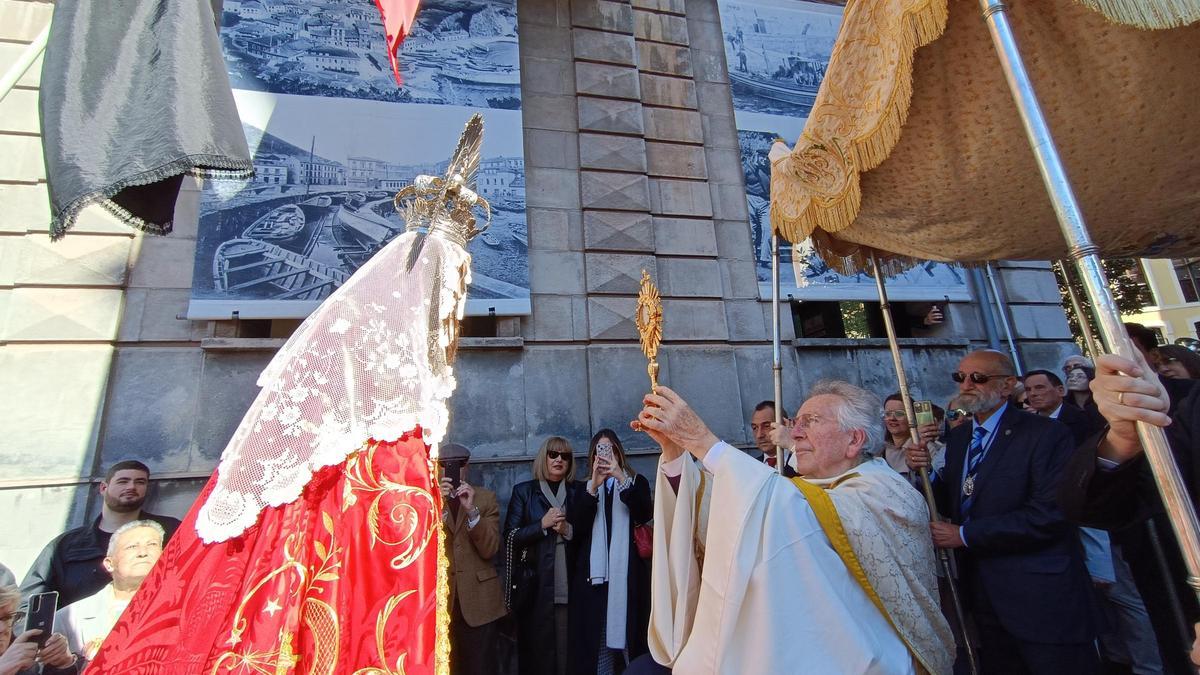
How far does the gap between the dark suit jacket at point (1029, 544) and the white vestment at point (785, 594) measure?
96cm

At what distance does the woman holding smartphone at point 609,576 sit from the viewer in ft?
12.5

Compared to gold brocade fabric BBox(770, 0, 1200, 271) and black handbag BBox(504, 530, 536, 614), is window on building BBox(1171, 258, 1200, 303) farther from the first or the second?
black handbag BBox(504, 530, 536, 614)

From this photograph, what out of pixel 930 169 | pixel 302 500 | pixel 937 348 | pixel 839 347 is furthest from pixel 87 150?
pixel 937 348

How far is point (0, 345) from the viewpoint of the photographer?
4.78m

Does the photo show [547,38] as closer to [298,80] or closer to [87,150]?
[298,80]

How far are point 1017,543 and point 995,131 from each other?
1895mm

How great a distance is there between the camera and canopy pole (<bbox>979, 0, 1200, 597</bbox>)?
1583 millimetres

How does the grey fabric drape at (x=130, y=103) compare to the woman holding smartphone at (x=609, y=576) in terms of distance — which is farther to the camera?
the woman holding smartphone at (x=609, y=576)

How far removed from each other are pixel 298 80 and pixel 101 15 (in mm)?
4145

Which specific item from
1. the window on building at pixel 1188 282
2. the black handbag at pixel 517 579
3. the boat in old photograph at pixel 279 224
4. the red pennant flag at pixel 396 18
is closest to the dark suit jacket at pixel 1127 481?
the black handbag at pixel 517 579

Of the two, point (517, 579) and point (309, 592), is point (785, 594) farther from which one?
point (517, 579)

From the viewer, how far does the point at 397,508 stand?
5.50 feet

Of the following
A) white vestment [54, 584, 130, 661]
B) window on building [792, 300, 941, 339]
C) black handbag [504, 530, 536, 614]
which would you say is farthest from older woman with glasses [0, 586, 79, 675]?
window on building [792, 300, 941, 339]

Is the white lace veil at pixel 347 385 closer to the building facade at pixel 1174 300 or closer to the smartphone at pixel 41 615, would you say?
the smartphone at pixel 41 615
